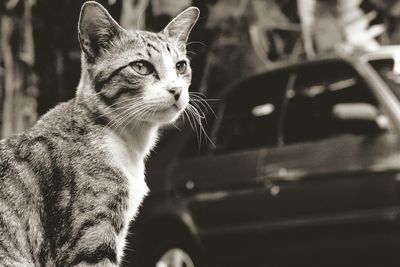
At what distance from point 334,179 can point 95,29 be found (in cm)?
206

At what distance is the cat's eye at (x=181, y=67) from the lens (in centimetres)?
319

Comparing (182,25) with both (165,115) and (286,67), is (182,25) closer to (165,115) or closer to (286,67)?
(165,115)

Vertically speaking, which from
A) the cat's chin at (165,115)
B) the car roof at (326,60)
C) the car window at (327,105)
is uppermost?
the car roof at (326,60)

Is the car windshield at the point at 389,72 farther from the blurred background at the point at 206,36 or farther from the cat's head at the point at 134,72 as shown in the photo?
the cat's head at the point at 134,72

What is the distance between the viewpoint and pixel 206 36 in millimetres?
5578

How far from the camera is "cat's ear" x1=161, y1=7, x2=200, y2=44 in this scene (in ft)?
9.41

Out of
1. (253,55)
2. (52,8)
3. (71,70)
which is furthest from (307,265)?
(253,55)

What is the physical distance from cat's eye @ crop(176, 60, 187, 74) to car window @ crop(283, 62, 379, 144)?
1.57 meters

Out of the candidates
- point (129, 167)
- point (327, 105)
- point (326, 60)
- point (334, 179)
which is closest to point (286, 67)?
point (326, 60)

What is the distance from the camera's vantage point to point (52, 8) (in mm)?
4477

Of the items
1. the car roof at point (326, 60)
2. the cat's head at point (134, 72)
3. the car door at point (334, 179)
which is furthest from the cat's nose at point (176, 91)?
the car roof at point (326, 60)

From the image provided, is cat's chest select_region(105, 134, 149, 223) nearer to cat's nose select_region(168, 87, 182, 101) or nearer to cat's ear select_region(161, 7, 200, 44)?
cat's nose select_region(168, 87, 182, 101)

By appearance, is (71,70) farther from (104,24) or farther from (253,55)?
(253,55)

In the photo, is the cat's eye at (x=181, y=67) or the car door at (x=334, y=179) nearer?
the cat's eye at (x=181, y=67)
